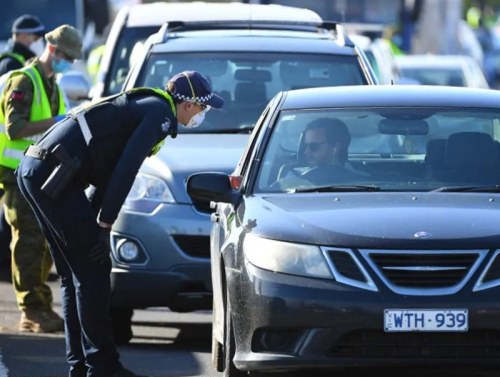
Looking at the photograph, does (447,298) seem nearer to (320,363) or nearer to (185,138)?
(320,363)

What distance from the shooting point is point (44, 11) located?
23688 mm

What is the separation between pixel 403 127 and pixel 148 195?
200 centimetres

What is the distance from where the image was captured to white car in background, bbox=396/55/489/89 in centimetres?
2286

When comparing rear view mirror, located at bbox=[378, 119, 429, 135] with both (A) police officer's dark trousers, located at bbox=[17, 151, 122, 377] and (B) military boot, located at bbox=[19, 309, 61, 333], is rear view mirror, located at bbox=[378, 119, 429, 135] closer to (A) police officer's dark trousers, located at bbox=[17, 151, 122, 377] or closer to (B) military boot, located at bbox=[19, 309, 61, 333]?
(A) police officer's dark trousers, located at bbox=[17, 151, 122, 377]

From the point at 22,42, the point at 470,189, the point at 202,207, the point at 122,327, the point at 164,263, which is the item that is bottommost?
the point at 122,327

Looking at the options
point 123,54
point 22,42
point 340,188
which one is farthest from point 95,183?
point 123,54

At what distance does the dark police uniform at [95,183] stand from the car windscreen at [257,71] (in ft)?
10.6

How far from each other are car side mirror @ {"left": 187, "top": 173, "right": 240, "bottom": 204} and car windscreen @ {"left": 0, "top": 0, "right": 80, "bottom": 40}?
1521cm

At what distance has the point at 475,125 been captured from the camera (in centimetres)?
778

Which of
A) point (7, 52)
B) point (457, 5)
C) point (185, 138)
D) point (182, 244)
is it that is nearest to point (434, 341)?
point (182, 244)

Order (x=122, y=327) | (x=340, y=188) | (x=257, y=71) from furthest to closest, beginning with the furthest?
1. (x=257, y=71)
2. (x=122, y=327)
3. (x=340, y=188)

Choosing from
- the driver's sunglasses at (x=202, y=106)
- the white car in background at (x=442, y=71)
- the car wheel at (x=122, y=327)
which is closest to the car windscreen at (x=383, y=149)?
the driver's sunglasses at (x=202, y=106)

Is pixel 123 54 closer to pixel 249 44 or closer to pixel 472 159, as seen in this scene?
pixel 249 44

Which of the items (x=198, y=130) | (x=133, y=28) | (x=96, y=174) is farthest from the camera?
(x=133, y=28)
